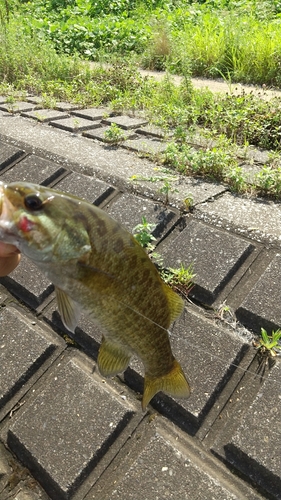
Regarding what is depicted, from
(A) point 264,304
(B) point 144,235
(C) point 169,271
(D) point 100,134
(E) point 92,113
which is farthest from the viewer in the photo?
(E) point 92,113

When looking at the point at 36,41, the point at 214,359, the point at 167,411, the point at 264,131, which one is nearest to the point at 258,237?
the point at 214,359

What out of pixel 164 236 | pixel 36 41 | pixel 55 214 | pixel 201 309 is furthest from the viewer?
pixel 36 41

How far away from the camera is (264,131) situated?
3.86 meters

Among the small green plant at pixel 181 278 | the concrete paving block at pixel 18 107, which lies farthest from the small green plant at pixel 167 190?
the concrete paving block at pixel 18 107

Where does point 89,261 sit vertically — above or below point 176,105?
above

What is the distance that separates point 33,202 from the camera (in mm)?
1239

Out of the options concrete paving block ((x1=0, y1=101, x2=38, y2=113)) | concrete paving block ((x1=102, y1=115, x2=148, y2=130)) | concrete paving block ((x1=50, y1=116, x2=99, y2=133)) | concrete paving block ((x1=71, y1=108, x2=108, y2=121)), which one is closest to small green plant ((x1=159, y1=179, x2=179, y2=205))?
concrete paving block ((x1=102, y1=115, x2=148, y2=130))

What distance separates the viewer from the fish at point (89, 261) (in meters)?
1.25

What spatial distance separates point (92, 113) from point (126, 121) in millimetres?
519

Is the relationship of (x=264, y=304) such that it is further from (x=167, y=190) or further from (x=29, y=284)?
(x=29, y=284)

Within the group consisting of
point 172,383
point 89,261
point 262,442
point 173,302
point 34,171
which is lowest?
point 262,442

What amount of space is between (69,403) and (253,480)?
91 cm

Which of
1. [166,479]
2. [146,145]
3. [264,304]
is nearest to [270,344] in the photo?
[264,304]

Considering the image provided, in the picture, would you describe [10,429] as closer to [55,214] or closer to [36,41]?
[55,214]
